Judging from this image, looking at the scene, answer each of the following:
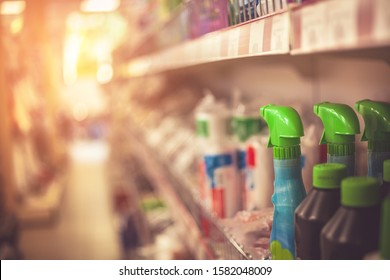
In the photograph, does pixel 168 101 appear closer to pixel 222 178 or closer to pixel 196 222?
pixel 196 222

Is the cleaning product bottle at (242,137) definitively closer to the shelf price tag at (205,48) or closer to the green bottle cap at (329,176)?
the shelf price tag at (205,48)

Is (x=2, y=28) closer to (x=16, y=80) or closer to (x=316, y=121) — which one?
(x=16, y=80)

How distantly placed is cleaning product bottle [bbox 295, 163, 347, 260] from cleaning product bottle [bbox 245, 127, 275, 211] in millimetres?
313

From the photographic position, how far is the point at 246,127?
4.01 feet

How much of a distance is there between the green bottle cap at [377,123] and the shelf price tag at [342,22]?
0.22 meters

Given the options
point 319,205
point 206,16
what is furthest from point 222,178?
point 319,205

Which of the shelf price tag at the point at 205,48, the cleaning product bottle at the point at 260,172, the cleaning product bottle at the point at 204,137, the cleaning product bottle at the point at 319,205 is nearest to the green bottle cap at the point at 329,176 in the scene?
the cleaning product bottle at the point at 319,205

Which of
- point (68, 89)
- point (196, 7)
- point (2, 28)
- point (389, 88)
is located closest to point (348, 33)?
point (389, 88)

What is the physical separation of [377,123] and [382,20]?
0.98 ft

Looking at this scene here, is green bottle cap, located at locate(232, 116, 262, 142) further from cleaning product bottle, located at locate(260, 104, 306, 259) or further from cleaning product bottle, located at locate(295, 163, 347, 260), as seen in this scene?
cleaning product bottle, located at locate(295, 163, 347, 260)

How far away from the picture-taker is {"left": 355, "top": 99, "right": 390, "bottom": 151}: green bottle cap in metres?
0.71

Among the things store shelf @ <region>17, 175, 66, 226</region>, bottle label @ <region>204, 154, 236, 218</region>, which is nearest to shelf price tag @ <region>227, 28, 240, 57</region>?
bottle label @ <region>204, 154, 236, 218</region>

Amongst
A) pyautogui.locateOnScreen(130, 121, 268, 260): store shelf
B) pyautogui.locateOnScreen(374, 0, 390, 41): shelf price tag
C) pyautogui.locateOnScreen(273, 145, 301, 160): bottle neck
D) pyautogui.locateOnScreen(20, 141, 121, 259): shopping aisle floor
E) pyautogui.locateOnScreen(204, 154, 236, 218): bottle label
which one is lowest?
pyautogui.locateOnScreen(20, 141, 121, 259): shopping aisle floor
